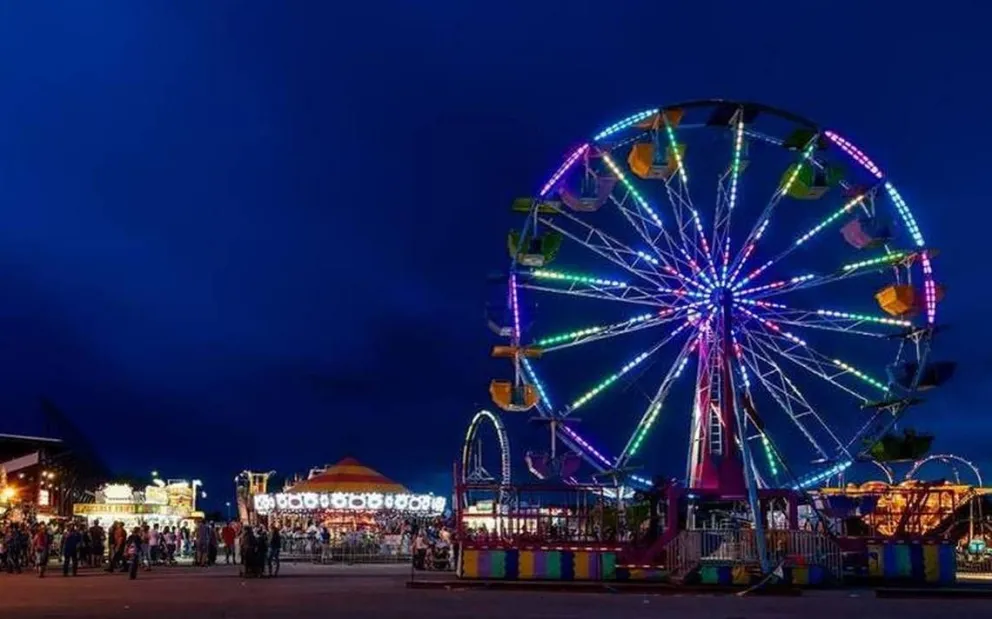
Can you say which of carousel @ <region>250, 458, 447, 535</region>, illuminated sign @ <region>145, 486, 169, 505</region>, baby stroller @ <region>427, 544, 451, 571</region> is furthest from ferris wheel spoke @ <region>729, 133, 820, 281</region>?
illuminated sign @ <region>145, 486, 169, 505</region>

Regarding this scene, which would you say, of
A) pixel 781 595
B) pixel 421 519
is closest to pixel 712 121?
pixel 781 595

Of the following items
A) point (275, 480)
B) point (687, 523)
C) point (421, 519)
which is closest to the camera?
point (687, 523)

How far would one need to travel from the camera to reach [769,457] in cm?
3059

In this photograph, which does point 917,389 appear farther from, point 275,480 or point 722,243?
point 275,480

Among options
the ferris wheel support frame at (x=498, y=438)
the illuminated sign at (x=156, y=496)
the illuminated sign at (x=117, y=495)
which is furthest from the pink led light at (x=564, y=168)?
the illuminated sign at (x=156, y=496)

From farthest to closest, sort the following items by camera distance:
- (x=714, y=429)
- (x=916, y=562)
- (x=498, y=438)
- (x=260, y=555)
→ (x=498, y=438) → (x=714, y=429) → (x=260, y=555) → (x=916, y=562)

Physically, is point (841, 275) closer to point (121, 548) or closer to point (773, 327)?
point (773, 327)

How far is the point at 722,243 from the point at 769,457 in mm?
6012

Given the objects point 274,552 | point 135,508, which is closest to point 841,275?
point 274,552

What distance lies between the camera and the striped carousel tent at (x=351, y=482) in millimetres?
56625

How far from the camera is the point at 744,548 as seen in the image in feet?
87.9

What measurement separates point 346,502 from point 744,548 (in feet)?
102

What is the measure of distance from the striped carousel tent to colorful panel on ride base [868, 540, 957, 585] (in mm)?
32284

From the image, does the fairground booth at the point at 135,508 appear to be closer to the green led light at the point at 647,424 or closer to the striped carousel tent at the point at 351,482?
the striped carousel tent at the point at 351,482
